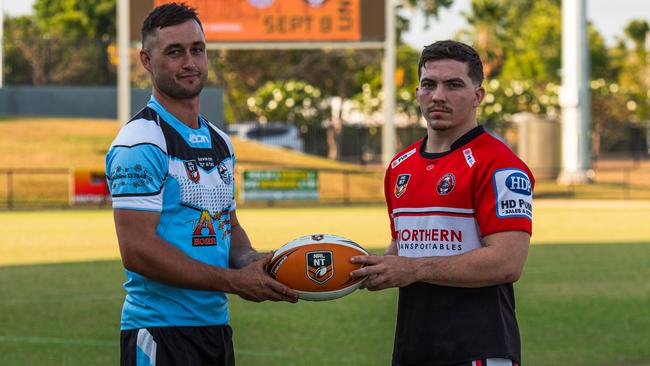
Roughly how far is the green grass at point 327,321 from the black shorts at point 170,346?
17.1 ft

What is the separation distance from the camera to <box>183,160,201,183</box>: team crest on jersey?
4.96 metres

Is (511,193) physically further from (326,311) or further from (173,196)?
(326,311)

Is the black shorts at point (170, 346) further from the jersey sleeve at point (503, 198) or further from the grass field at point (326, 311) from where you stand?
the grass field at point (326, 311)

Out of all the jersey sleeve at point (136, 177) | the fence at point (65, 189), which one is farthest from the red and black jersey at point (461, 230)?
the fence at point (65, 189)

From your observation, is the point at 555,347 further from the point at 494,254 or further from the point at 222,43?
the point at 222,43

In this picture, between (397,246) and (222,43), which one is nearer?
(397,246)

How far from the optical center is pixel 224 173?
5.20m

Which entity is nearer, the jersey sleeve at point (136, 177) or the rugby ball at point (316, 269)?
the jersey sleeve at point (136, 177)

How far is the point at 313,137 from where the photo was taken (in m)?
68.4

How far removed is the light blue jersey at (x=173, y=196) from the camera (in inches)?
189

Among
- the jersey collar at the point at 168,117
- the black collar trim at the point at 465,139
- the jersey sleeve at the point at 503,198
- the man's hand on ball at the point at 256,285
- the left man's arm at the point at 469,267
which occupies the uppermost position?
the jersey collar at the point at 168,117

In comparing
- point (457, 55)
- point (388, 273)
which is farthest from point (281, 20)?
point (388, 273)

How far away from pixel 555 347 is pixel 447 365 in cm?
627

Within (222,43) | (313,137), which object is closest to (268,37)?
(222,43)
